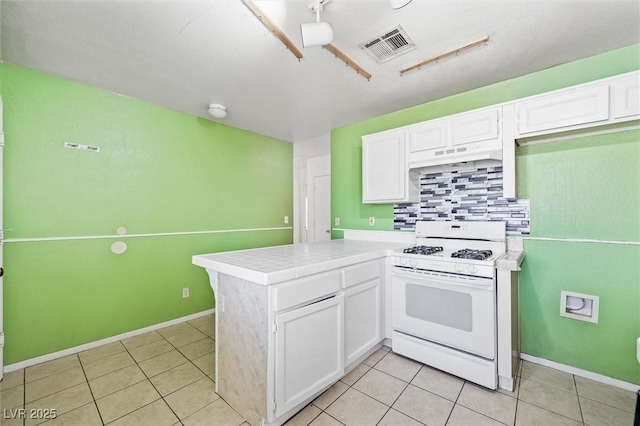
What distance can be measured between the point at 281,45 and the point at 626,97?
7.40 ft

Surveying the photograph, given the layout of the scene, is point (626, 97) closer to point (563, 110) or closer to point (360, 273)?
point (563, 110)

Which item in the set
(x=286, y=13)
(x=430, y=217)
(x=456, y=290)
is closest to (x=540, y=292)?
(x=456, y=290)

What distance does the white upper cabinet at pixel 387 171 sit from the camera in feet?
8.71

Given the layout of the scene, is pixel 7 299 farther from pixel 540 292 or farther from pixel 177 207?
pixel 540 292

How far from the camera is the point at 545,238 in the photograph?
2.14 meters

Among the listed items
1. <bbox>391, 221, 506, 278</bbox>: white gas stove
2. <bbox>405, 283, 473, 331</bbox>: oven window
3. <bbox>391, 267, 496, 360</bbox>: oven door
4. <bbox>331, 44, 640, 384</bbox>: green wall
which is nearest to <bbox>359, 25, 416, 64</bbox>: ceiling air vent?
<bbox>331, 44, 640, 384</bbox>: green wall

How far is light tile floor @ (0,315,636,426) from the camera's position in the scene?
1612mm

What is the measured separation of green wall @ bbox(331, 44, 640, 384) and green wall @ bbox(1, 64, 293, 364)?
3.25 m

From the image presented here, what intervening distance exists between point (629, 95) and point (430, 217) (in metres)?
1.54

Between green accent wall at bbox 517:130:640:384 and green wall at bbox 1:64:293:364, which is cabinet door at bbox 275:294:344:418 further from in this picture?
green wall at bbox 1:64:293:364

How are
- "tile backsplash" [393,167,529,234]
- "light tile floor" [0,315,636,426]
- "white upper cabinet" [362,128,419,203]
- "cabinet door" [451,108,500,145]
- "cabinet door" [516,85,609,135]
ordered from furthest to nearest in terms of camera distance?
"white upper cabinet" [362,128,419,203] → "tile backsplash" [393,167,529,234] → "cabinet door" [451,108,500,145] → "cabinet door" [516,85,609,135] → "light tile floor" [0,315,636,426]

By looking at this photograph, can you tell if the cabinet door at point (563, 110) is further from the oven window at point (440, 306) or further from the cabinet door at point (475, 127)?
the oven window at point (440, 306)

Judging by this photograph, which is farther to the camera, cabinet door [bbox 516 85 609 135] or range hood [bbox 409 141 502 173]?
range hood [bbox 409 141 502 173]

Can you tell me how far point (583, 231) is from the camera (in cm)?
201
